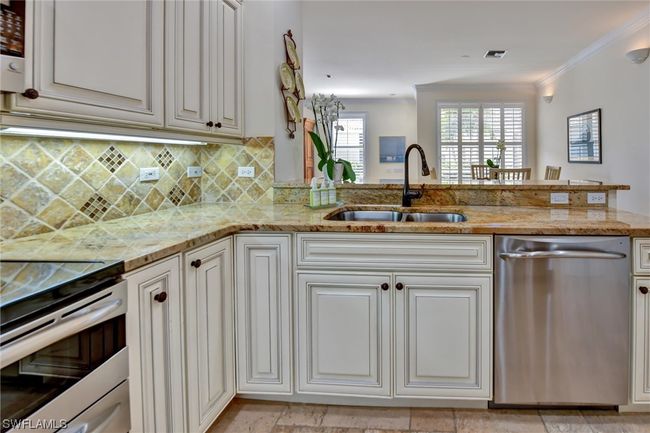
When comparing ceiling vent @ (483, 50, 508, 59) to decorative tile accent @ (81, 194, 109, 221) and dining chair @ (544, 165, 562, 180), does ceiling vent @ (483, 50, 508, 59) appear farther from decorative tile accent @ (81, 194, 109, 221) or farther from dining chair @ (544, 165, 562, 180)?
decorative tile accent @ (81, 194, 109, 221)

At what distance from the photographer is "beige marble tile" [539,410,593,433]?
6.41ft

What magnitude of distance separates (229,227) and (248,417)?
86 centimetres

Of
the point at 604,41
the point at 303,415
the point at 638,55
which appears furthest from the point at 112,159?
the point at 604,41

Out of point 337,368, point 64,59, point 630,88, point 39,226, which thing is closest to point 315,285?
point 337,368

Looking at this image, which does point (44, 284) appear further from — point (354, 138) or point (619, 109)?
point (354, 138)

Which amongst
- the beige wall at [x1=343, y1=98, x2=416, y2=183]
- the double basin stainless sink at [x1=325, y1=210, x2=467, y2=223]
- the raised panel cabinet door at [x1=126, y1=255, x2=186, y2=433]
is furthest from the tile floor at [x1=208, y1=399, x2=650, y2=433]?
the beige wall at [x1=343, y1=98, x2=416, y2=183]

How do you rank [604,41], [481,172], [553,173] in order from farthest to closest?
[481,172] < [553,173] < [604,41]

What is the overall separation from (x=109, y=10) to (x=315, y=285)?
1314 mm

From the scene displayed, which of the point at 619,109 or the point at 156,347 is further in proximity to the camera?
the point at 619,109

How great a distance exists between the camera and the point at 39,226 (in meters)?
1.72

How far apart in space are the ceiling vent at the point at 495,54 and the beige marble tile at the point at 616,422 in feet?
16.3

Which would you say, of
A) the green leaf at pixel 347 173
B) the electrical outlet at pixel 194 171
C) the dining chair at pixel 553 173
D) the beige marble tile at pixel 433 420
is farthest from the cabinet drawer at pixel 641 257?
the dining chair at pixel 553 173

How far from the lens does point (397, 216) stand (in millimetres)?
2631

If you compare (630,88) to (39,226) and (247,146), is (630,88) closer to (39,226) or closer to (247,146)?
(247,146)
